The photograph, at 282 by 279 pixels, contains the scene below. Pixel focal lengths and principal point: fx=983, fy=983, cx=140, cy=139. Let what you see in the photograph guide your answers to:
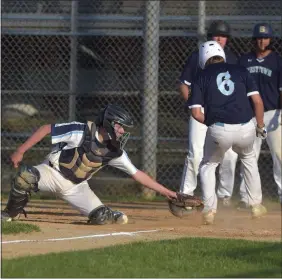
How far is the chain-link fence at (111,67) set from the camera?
42.5ft

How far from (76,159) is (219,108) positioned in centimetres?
154

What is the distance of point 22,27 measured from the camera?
1330cm

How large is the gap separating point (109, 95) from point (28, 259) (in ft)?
21.1

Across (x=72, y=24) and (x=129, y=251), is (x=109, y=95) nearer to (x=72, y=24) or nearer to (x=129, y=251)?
(x=72, y=24)

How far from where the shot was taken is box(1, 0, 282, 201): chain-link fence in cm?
1295

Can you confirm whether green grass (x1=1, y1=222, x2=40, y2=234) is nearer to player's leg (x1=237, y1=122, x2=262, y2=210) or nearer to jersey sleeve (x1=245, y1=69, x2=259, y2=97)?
jersey sleeve (x1=245, y1=69, x2=259, y2=97)

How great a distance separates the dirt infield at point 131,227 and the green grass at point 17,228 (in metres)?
0.10

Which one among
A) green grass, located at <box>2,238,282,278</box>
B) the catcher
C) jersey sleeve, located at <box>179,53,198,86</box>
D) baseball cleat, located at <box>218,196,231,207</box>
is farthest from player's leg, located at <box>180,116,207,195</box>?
green grass, located at <box>2,238,282,278</box>

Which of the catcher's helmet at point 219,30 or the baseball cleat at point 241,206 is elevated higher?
the catcher's helmet at point 219,30

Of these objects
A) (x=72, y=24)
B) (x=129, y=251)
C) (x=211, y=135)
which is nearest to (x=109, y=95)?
(x=72, y=24)

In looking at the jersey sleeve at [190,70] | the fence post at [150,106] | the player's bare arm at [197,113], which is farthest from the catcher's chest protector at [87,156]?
the fence post at [150,106]

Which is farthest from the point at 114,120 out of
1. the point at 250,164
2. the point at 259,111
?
the point at 250,164

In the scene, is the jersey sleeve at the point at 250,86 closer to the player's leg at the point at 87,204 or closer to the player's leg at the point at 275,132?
the player's leg at the point at 275,132

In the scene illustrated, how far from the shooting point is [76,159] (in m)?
9.03
